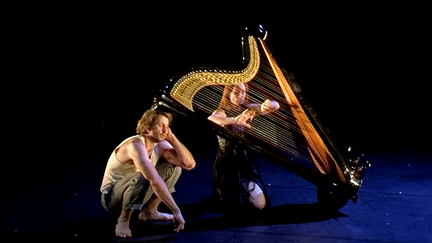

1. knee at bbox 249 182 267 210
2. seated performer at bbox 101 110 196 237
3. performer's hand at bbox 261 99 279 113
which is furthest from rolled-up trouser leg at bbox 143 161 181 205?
performer's hand at bbox 261 99 279 113

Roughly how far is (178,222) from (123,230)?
1.11 feet

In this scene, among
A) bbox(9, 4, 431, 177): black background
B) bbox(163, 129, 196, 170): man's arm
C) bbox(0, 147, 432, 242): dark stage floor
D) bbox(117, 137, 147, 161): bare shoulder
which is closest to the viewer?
bbox(117, 137, 147, 161): bare shoulder

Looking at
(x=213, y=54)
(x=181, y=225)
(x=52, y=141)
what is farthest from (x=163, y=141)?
(x=213, y=54)

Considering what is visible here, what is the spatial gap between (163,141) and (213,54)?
3.04 meters

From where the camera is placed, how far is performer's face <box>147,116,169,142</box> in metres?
3.30

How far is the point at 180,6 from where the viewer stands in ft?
20.6

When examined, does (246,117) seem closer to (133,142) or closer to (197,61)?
(133,142)

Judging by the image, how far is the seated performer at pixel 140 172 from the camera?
3238mm

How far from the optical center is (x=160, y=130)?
10.9 ft

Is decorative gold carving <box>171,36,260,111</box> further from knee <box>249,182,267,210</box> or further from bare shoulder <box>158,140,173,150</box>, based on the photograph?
knee <box>249,182,267,210</box>

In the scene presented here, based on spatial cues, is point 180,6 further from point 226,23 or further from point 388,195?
point 388,195

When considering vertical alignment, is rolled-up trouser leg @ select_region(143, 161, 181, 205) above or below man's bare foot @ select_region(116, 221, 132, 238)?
above

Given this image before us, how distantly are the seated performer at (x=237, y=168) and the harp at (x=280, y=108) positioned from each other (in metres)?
0.14

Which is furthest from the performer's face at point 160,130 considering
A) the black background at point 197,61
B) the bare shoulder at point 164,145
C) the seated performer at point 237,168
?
the black background at point 197,61
